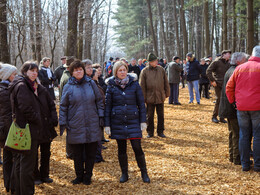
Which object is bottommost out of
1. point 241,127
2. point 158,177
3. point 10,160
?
point 158,177

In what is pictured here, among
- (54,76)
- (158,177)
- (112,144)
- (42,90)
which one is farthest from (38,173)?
(54,76)

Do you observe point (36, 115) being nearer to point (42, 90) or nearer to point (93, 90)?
point (42, 90)

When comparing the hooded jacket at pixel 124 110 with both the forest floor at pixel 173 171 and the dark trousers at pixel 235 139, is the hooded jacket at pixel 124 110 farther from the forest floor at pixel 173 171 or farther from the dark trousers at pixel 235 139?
the dark trousers at pixel 235 139

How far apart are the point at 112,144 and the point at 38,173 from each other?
2803 millimetres

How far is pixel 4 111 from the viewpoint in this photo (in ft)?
14.4

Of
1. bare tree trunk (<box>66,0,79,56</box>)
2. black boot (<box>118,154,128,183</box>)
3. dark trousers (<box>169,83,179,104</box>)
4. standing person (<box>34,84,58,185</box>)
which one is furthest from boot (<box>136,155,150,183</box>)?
dark trousers (<box>169,83,179,104</box>)

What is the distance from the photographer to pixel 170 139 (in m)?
7.67

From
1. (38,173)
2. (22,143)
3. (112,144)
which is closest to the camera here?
(22,143)

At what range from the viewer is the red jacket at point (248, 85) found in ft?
15.8

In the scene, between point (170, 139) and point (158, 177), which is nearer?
point (158, 177)

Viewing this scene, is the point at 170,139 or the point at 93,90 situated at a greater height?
the point at 93,90

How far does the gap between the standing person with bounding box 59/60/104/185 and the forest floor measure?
0.58m

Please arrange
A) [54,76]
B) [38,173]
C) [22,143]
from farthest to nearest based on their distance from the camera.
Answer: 1. [54,76]
2. [38,173]
3. [22,143]

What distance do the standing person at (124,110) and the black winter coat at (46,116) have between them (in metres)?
0.89
